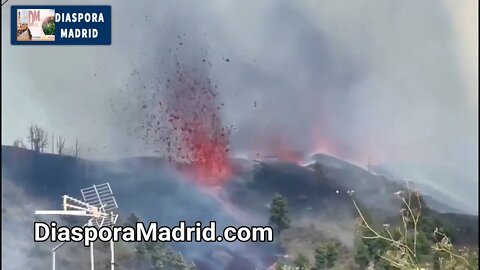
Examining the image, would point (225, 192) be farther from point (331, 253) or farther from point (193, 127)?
point (331, 253)

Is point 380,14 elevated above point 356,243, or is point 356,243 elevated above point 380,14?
point 380,14

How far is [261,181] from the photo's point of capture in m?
3.54

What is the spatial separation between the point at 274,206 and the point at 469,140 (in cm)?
123


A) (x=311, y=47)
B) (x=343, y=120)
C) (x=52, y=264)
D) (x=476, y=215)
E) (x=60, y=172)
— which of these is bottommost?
(x=52, y=264)

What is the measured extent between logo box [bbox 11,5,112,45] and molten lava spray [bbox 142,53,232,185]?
50 cm

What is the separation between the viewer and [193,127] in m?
3.60

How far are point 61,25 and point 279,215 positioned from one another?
1709 mm

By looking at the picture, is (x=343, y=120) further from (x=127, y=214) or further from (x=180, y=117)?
(x=127, y=214)

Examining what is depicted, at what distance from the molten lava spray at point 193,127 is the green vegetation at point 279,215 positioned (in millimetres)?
329

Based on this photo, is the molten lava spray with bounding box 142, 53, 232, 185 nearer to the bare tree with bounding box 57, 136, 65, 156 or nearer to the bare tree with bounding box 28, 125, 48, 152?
the bare tree with bounding box 57, 136, 65, 156

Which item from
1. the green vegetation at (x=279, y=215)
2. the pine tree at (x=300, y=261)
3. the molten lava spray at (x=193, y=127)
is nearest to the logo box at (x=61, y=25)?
the molten lava spray at (x=193, y=127)

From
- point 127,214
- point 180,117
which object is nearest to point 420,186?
point 180,117

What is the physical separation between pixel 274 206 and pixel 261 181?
166 millimetres

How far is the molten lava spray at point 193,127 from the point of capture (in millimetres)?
3566
